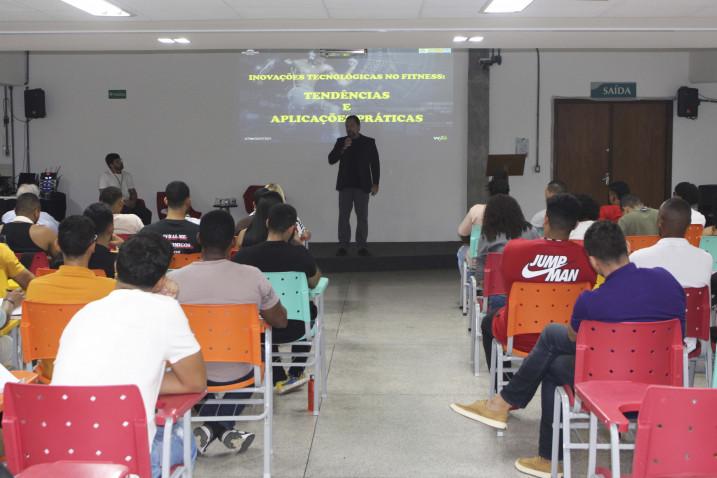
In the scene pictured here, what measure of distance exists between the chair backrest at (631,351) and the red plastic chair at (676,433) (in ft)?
2.83

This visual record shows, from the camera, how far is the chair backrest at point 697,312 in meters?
4.16

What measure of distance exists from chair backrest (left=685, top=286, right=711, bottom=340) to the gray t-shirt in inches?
83.7

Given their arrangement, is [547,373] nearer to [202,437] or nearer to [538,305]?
[538,305]

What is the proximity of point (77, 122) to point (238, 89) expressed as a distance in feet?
7.64

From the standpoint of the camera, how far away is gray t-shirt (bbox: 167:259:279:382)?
145 inches

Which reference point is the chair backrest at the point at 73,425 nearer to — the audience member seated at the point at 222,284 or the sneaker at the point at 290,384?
the audience member seated at the point at 222,284

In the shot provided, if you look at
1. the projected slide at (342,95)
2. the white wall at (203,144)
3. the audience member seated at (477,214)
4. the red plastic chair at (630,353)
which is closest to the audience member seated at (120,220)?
the audience member seated at (477,214)

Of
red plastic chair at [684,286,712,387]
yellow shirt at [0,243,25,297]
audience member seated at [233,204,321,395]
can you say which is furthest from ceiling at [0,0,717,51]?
red plastic chair at [684,286,712,387]

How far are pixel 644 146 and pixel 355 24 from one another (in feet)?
21.0

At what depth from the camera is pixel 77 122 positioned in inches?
453

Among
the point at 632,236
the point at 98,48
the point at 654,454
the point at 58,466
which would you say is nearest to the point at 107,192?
the point at 98,48

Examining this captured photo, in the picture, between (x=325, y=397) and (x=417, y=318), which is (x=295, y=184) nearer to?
(x=417, y=318)

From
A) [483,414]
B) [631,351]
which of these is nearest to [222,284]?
[483,414]

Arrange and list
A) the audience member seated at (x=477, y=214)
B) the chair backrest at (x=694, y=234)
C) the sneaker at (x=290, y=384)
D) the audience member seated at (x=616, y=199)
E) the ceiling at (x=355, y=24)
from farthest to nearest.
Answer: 1. the audience member seated at (x=616, y=199)
2. the audience member seated at (x=477, y=214)
3. the chair backrest at (x=694, y=234)
4. the ceiling at (x=355, y=24)
5. the sneaker at (x=290, y=384)
